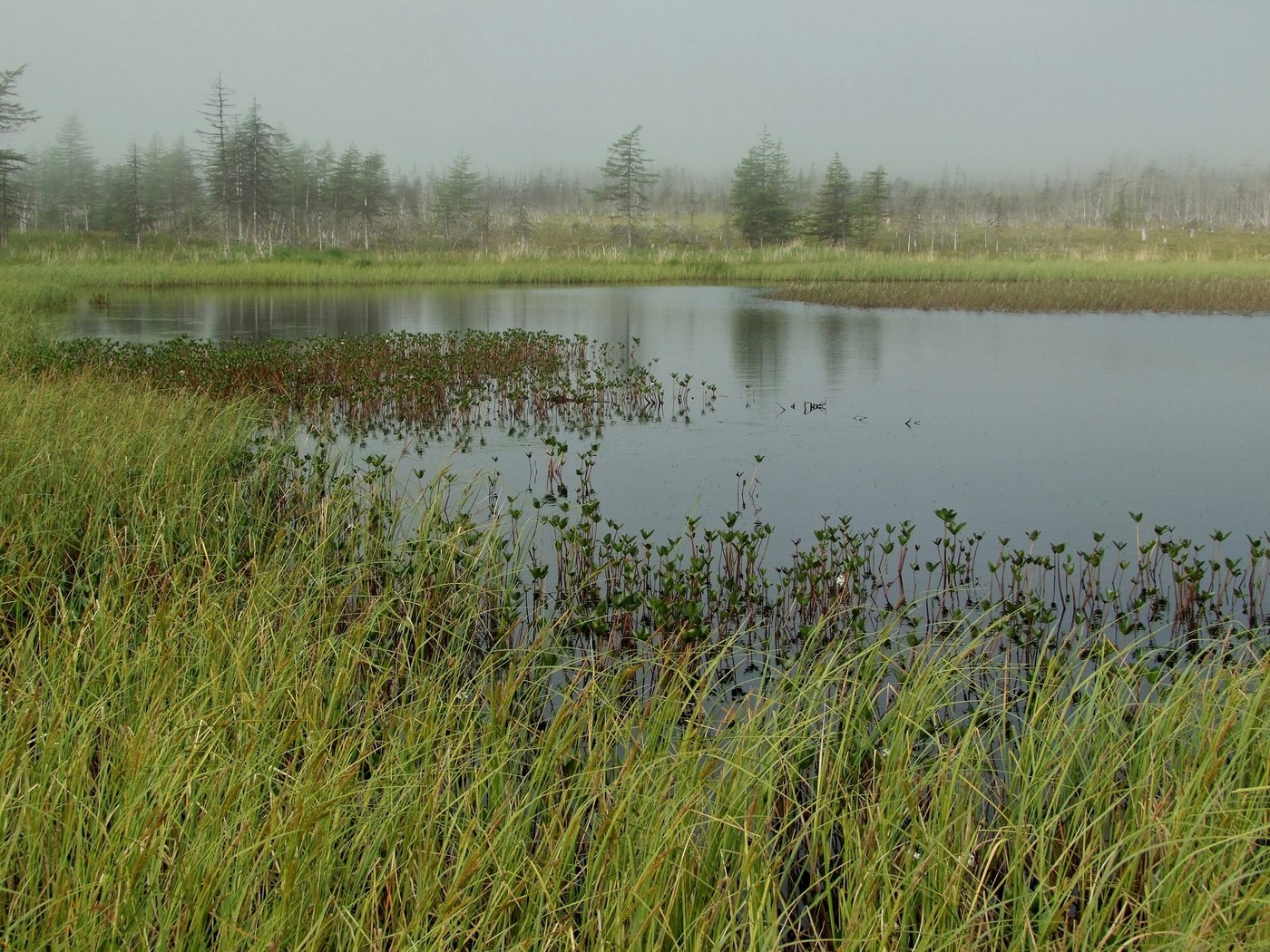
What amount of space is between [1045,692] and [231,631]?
2934 millimetres

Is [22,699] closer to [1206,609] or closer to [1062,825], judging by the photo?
[1062,825]

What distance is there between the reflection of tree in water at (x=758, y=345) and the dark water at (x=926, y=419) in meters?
0.08

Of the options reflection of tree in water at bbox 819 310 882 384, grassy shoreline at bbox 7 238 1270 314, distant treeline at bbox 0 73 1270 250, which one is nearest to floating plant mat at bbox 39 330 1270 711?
reflection of tree in water at bbox 819 310 882 384

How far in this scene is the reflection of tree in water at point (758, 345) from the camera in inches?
618

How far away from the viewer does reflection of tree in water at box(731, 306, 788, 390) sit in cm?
1570

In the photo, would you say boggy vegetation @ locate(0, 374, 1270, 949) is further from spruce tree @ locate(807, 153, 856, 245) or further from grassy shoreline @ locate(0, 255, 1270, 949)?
spruce tree @ locate(807, 153, 856, 245)

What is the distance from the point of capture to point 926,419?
12273 millimetres

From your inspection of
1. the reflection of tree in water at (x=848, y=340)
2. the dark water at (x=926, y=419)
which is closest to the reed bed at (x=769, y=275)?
the dark water at (x=926, y=419)

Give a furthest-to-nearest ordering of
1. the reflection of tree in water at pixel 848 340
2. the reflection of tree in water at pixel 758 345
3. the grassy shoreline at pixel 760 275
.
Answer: the grassy shoreline at pixel 760 275, the reflection of tree in water at pixel 848 340, the reflection of tree in water at pixel 758 345

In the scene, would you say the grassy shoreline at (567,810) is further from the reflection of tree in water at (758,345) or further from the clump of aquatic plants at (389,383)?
the reflection of tree in water at (758,345)

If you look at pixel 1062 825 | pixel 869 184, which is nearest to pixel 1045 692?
pixel 1062 825

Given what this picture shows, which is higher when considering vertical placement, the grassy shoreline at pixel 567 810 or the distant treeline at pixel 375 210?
the distant treeline at pixel 375 210

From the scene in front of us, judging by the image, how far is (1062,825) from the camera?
337 centimetres

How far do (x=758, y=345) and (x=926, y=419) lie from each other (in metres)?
7.40
